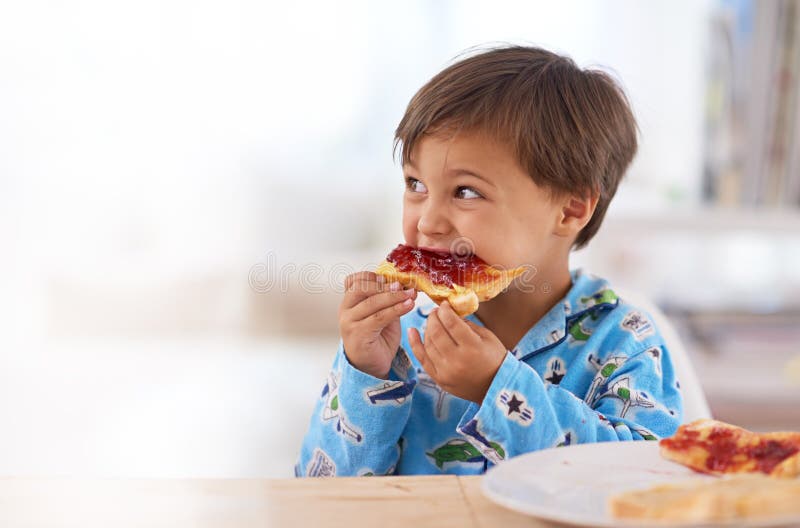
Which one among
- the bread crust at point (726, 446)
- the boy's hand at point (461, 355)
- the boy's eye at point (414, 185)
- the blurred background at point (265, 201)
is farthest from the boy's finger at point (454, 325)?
the blurred background at point (265, 201)

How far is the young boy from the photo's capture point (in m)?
1.32

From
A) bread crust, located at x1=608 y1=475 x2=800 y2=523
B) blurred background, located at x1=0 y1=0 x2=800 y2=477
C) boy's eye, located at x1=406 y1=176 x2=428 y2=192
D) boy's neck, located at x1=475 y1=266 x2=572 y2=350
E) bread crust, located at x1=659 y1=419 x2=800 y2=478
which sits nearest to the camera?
bread crust, located at x1=608 y1=475 x2=800 y2=523

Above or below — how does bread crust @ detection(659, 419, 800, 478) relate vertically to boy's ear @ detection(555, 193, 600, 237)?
below

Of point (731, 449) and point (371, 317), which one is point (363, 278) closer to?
point (371, 317)

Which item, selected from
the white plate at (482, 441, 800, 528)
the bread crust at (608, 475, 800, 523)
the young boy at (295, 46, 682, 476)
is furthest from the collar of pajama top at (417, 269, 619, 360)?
the bread crust at (608, 475, 800, 523)

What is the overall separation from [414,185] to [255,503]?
2.21 feet

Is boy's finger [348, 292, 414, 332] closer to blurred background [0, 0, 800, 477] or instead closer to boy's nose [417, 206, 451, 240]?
boy's nose [417, 206, 451, 240]

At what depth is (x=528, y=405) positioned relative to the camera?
45.4 inches

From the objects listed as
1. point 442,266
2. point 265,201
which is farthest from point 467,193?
point 265,201

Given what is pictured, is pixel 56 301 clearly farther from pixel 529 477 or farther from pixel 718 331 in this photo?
pixel 529 477

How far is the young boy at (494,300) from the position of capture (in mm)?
1318

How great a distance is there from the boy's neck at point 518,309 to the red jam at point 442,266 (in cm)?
17

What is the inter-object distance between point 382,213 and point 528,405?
11.7ft

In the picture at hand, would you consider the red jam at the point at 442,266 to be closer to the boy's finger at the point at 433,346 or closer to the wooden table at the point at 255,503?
the boy's finger at the point at 433,346
